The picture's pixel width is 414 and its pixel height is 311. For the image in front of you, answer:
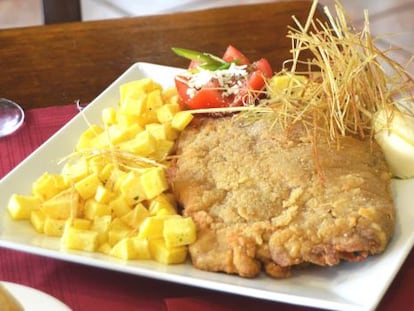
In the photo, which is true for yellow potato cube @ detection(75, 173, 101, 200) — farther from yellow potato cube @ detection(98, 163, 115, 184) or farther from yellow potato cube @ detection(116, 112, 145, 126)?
yellow potato cube @ detection(116, 112, 145, 126)

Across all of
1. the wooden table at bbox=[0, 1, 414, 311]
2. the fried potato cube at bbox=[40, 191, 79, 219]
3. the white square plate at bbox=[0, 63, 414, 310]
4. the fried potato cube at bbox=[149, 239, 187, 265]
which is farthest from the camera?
the wooden table at bbox=[0, 1, 414, 311]

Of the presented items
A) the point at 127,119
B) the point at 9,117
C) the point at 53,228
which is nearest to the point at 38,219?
the point at 53,228

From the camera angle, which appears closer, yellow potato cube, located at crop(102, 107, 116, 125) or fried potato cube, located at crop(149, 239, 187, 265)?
fried potato cube, located at crop(149, 239, 187, 265)

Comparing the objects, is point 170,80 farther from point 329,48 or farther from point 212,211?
point 212,211

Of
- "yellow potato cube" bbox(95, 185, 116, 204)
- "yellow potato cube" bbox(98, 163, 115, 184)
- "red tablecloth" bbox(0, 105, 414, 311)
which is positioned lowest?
"red tablecloth" bbox(0, 105, 414, 311)

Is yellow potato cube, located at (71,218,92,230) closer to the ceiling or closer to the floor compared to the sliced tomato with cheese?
closer to the floor

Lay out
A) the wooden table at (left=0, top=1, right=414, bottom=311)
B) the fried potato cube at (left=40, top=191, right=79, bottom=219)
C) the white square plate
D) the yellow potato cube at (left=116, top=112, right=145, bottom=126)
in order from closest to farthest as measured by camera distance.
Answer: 1. the white square plate
2. the fried potato cube at (left=40, top=191, right=79, bottom=219)
3. the yellow potato cube at (left=116, top=112, right=145, bottom=126)
4. the wooden table at (left=0, top=1, right=414, bottom=311)

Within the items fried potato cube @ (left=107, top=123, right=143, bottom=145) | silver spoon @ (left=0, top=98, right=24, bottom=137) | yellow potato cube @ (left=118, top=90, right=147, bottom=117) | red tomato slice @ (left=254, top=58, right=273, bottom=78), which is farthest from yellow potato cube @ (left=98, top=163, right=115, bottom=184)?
red tomato slice @ (left=254, top=58, right=273, bottom=78)
